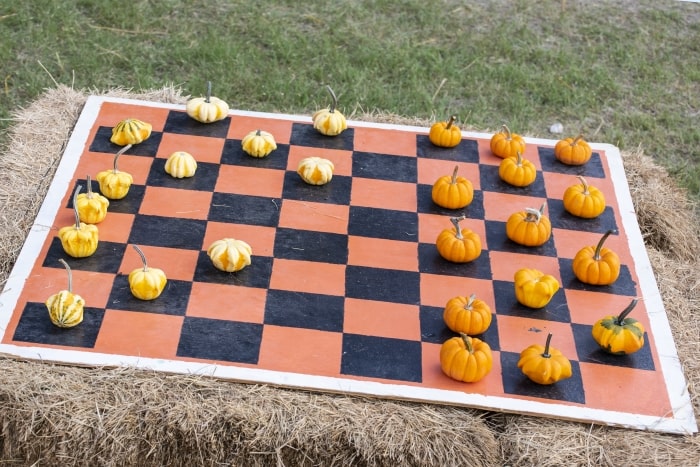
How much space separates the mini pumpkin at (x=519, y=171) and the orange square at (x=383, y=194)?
46 centimetres

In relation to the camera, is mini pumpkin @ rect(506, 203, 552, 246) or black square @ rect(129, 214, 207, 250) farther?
mini pumpkin @ rect(506, 203, 552, 246)

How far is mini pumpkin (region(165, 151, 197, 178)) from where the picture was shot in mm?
4266

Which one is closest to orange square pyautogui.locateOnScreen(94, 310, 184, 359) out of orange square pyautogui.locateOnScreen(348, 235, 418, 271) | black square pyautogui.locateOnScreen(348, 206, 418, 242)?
orange square pyautogui.locateOnScreen(348, 235, 418, 271)

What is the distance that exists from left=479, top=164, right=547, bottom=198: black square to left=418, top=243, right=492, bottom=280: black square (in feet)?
1.75

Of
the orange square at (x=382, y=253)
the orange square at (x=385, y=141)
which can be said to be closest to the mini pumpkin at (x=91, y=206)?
the orange square at (x=382, y=253)

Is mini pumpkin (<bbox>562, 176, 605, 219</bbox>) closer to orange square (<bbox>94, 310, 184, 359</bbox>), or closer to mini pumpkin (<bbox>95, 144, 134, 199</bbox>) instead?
orange square (<bbox>94, 310, 184, 359</bbox>)

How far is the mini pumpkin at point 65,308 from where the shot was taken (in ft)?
11.2

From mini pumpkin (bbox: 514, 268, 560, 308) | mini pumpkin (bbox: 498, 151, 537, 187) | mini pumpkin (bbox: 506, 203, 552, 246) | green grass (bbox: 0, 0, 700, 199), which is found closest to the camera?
mini pumpkin (bbox: 514, 268, 560, 308)

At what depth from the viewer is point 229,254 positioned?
3.72 metres

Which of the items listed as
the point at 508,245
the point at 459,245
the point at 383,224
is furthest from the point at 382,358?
the point at 508,245

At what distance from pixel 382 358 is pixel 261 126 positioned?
173 centimetres

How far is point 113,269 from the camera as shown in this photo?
3.77m

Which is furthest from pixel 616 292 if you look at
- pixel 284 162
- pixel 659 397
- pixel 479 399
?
pixel 284 162

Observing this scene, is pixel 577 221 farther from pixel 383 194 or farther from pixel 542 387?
pixel 542 387
